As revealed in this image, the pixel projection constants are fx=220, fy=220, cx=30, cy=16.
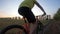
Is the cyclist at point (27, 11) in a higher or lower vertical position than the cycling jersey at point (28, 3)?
lower

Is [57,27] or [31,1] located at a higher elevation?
[31,1]

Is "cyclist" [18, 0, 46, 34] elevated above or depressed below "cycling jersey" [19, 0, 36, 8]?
below

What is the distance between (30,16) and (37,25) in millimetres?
274

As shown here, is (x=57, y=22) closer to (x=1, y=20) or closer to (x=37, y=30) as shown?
(x=37, y=30)

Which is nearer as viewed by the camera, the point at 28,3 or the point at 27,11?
the point at 27,11

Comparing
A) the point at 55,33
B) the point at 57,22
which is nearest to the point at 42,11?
the point at 57,22

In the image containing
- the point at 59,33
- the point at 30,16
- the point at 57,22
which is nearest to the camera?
the point at 59,33

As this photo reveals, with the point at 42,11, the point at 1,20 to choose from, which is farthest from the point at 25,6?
the point at 1,20

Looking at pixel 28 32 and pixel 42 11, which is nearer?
pixel 28 32

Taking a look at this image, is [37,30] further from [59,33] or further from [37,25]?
[59,33]

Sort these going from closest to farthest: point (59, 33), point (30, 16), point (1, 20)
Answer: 1. point (59, 33)
2. point (30, 16)
3. point (1, 20)

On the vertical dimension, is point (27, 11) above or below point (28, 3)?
below

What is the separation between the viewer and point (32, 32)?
4480 millimetres

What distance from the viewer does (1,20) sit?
72.2 ft
